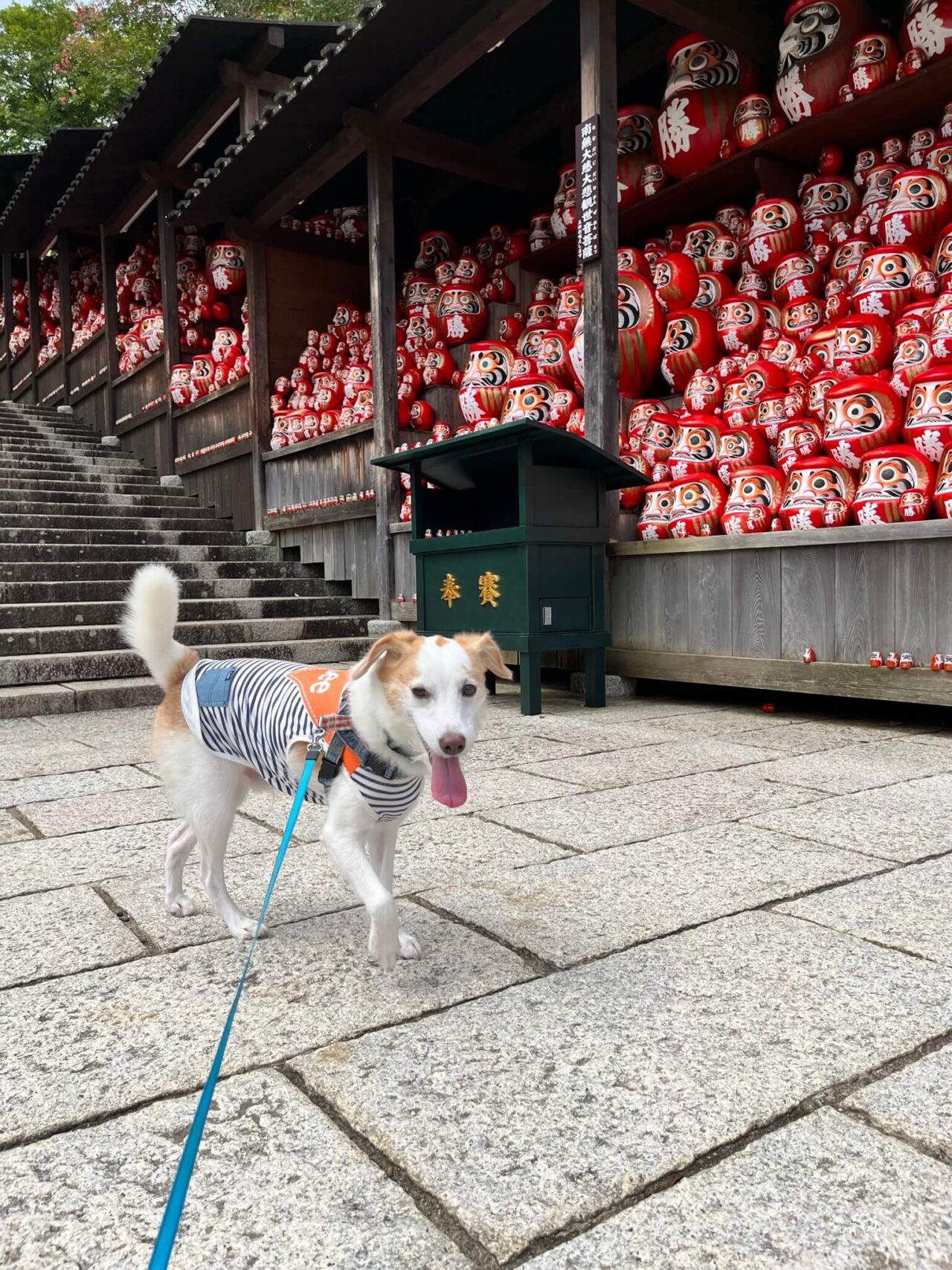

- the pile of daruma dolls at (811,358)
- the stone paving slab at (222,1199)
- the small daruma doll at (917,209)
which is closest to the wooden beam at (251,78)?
the pile of daruma dolls at (811,358)

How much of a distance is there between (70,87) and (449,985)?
969 inches

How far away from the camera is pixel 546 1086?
5.41 ft

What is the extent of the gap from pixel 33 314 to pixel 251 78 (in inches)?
377

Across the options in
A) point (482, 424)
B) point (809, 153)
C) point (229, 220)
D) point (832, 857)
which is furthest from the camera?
point (229, 220)

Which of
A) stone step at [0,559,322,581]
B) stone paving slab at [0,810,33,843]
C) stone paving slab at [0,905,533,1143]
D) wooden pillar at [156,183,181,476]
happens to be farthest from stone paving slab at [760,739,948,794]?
wooden pillar at [156,183,181,476]

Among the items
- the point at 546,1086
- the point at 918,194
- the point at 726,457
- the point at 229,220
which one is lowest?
the point at 546,1086

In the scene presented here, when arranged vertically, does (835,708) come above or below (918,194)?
below

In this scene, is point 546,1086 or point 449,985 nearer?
point 546,1086

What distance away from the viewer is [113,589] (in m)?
8.64

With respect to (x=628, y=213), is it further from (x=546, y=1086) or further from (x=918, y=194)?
(x=546, y=1086)

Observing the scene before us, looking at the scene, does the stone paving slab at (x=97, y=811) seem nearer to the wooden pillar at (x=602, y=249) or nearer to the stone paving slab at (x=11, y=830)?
the stone paving slab at (x=11, y=830)

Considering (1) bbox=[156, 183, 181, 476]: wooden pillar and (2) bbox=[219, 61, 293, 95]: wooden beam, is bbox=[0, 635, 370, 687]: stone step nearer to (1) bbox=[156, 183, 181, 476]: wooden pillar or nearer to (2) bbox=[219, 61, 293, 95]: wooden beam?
(1) bbox=[156, 183, 181, 476]: wooden pillar

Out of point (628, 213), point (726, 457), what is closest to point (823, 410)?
point (726, 457)

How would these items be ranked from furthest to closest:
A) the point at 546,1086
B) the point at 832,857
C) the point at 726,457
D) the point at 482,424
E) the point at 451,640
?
the point at 482,424
the point at 726,457
the point at 832,857
the point at 451,640
the point at 546,1086
